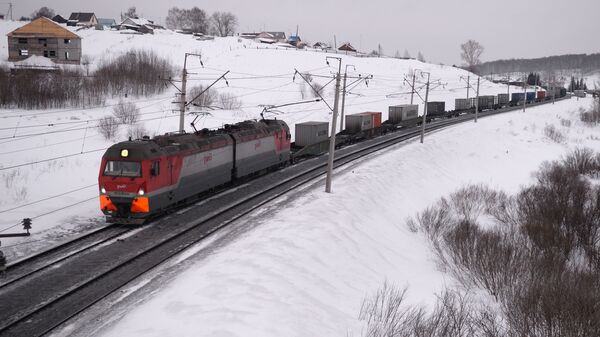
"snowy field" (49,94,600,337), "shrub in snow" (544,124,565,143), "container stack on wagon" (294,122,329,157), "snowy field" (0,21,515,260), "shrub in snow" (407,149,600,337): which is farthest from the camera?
"shrub in snow" (544,124,565,143)

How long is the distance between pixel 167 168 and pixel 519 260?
51.7ft

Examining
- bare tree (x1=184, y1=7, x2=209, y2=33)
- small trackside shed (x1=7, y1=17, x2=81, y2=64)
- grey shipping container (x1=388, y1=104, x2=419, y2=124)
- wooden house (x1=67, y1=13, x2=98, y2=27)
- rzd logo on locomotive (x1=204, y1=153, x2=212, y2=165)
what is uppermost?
bare tree (x1=184, y1=7, x2=209, y2=33)

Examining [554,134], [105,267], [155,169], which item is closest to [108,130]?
[155,169]

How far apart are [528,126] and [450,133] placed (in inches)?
925

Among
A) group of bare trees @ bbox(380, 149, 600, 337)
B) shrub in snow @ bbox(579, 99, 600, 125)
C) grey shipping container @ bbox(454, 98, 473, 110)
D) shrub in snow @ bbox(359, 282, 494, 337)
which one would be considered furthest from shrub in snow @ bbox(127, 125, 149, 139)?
shrub in snow @ bbox(579, 99, 600, 125)

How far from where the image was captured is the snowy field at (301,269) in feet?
41.4

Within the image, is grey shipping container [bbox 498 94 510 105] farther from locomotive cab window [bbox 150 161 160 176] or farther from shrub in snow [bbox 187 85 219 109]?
locomotive cab window [bbox 150 161 160 176]

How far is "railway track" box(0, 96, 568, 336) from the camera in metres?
13.0

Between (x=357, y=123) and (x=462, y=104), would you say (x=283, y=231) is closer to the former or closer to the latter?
(x=357, y=123)

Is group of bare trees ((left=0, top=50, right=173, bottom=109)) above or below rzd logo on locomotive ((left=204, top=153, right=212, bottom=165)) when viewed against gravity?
above

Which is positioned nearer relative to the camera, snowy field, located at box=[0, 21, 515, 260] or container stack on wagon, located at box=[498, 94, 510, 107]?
snowy field, located at box=[0, 21, 515, 260]

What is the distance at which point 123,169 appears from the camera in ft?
66.8

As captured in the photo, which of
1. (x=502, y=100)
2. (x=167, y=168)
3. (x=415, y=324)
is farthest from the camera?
(x=502, y=100)

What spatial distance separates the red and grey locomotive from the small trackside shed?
6252cm
